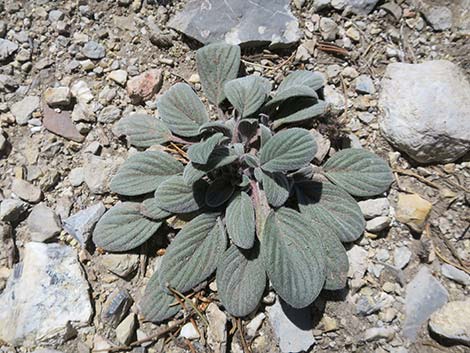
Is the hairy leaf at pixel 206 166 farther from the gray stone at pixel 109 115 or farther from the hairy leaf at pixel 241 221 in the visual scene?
the gray stone at pixel 109 115

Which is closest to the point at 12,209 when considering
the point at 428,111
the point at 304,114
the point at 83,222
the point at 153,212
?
the point at 83,222

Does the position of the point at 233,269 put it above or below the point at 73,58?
below

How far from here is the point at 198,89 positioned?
2664 millimetres

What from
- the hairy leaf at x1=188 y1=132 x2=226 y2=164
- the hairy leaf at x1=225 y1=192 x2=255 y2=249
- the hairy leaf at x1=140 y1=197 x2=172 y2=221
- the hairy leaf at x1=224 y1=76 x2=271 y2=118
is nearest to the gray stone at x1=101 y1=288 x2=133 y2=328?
the hairy leaf at x1=140 y1=197 x2=172 y2=221

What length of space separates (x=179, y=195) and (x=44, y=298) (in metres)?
0.77

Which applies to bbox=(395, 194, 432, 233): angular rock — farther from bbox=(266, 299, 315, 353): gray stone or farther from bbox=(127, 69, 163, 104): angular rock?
bbox=(127, 69, 163, 104): angular rock

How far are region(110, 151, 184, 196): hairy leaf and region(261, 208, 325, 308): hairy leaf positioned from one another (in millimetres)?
571

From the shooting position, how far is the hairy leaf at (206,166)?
81.0 inches

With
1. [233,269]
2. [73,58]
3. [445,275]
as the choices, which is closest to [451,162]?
[445,275]

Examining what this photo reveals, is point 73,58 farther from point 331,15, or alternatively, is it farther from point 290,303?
point 290,303

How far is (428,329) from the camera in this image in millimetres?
2111

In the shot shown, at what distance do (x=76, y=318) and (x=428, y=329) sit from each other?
161 cm

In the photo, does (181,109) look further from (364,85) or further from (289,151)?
(364,85)

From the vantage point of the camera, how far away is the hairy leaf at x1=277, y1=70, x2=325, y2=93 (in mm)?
2373
